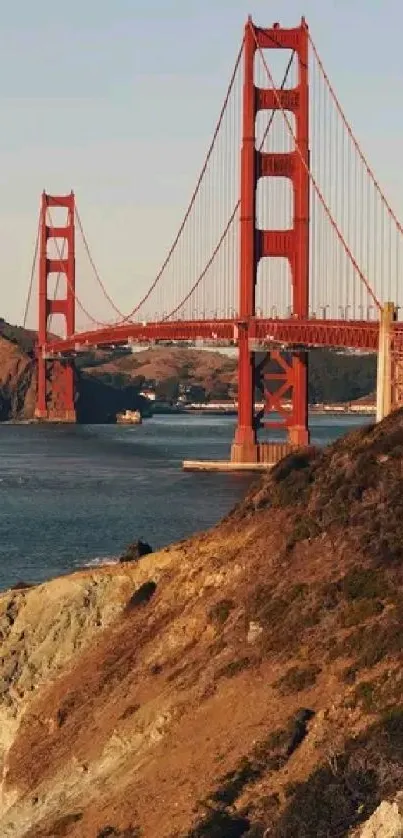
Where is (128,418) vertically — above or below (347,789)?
below

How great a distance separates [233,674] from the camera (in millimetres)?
19000

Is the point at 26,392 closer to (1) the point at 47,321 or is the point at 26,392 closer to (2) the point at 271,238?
(1) the point at 47,321

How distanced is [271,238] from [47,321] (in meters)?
69.8

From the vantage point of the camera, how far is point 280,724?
1700 cm

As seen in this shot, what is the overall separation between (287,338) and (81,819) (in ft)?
196

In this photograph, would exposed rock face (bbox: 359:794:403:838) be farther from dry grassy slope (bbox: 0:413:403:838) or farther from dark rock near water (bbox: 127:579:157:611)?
dark rock near water (bbox: 127:579:157:611)

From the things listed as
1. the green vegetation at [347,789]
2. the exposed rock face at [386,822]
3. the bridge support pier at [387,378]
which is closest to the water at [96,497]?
the bridge support pier at [387,378]

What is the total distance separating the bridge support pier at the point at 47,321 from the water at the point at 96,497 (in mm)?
28348

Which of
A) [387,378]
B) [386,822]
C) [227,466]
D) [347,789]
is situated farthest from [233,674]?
[227,466]

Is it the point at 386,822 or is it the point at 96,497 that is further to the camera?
the point at 96,497

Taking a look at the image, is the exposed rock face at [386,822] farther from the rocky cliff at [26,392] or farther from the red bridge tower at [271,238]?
the rocky cliff at [26,392]

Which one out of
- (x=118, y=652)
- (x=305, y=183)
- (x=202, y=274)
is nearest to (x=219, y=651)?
(x=118, y=652)

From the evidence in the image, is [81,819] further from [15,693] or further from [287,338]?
[287,338]

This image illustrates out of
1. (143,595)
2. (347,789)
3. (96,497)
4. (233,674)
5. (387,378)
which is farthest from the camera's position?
(96,497)
